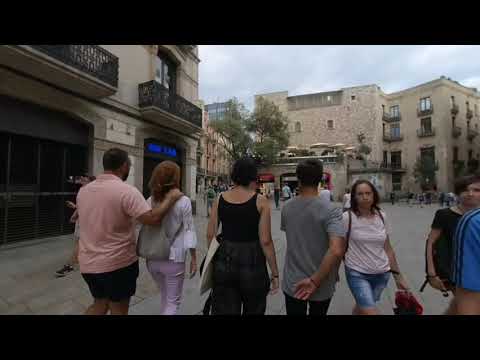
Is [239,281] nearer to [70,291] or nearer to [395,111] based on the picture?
[70,291]

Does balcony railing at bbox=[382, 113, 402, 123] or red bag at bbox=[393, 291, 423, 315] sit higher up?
balcony railing at bbox=[382, 113, 402, 123]

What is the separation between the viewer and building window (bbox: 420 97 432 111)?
34094 mm

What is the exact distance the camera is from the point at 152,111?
30.8ft

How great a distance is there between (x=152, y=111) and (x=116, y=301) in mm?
8371

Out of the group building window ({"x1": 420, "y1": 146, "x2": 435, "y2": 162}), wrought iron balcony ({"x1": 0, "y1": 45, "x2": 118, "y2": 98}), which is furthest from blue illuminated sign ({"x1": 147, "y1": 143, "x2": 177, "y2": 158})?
building window ({"x1": 420, "y1": 146, "x2": 435, "y2": 162})

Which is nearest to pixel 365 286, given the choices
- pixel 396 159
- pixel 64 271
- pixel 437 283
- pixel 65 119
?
pixel 437 283

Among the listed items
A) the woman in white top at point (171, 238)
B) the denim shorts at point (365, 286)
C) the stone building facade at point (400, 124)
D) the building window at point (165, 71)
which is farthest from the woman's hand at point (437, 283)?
the stone building facade at point (400, 124)

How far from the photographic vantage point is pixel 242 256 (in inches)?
76.4

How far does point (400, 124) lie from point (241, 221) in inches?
1678

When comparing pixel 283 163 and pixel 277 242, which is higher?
pixel 283 163

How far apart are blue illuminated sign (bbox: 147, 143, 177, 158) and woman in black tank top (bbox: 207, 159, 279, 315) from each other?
9.27 metres

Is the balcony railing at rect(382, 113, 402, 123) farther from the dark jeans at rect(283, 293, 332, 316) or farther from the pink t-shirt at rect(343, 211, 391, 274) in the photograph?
the dark jeans at rect(283, 293, 332, 316)
